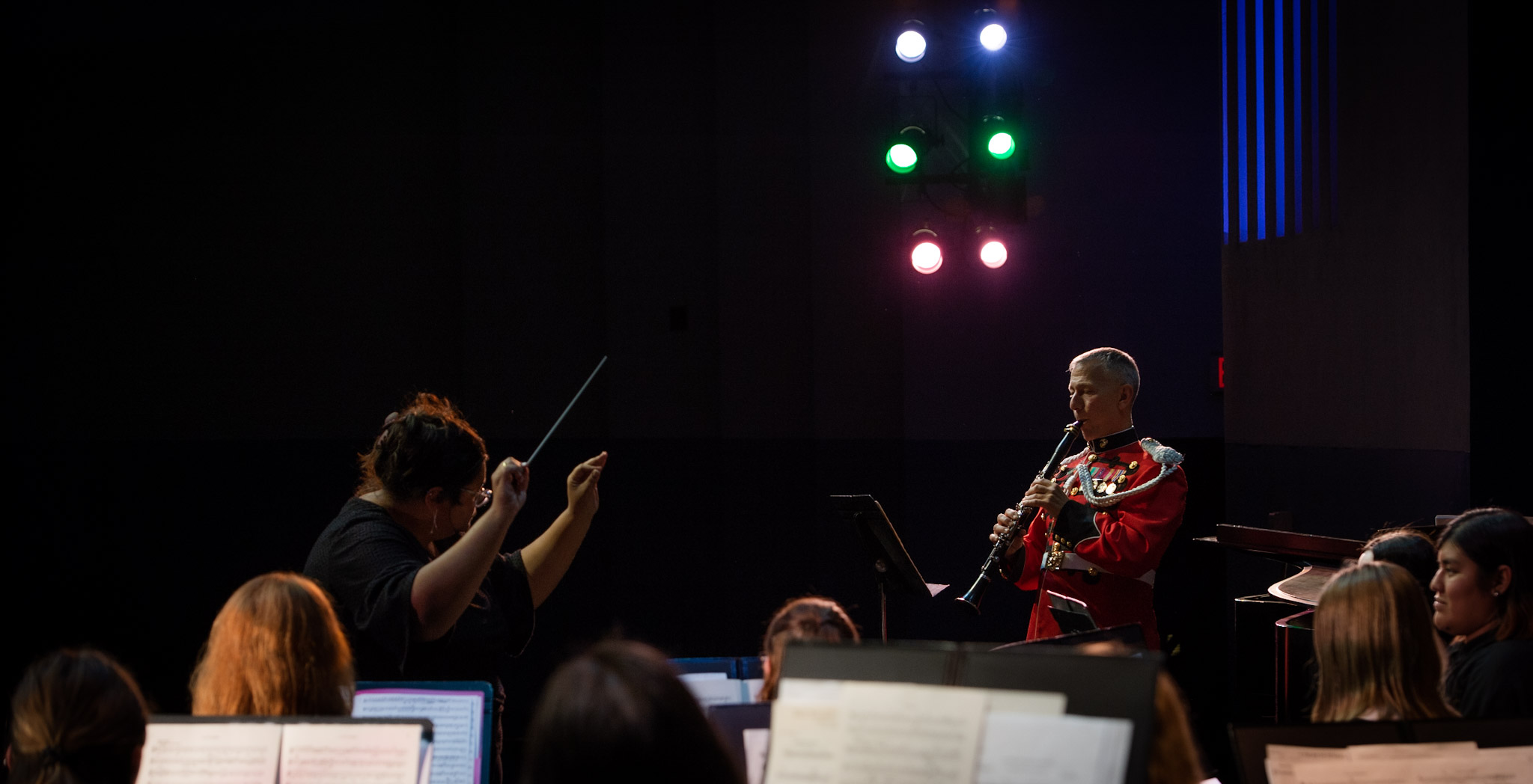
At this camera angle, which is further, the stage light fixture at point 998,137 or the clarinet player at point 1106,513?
the stage light fixture at point 998,137

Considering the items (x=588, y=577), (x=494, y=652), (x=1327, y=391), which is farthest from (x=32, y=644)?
(x=1327, y=391)

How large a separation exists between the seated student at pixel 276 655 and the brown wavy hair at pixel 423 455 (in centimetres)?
54

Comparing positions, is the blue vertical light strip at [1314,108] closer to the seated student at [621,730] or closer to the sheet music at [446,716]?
the sheet music at [446,716]

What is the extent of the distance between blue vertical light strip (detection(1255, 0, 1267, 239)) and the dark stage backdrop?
0.29m

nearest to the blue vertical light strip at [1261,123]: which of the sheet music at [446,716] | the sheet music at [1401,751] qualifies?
the sheet music at [1401,751]

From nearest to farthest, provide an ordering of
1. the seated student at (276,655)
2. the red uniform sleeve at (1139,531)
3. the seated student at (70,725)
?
the seated student at (70,725), the seated student at (276,655), the red uniform sleeve at (1139,531)

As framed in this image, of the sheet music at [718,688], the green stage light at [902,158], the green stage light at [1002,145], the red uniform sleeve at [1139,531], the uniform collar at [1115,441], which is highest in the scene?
the green stage light at [1002,145]

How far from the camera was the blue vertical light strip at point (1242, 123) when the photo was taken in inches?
235

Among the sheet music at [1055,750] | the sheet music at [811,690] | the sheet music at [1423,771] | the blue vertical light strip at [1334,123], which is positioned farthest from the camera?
the blue vertical light strip at [1334,123]

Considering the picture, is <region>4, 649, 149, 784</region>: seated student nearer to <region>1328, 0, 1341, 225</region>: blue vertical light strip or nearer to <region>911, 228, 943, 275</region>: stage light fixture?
<region>911, 228, 943, 275</region>: stage light fixture

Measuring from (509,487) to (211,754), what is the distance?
0.76 meters

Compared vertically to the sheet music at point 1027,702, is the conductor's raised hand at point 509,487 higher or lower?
higher

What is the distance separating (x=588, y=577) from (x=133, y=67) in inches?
155

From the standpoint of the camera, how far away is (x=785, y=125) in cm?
632
